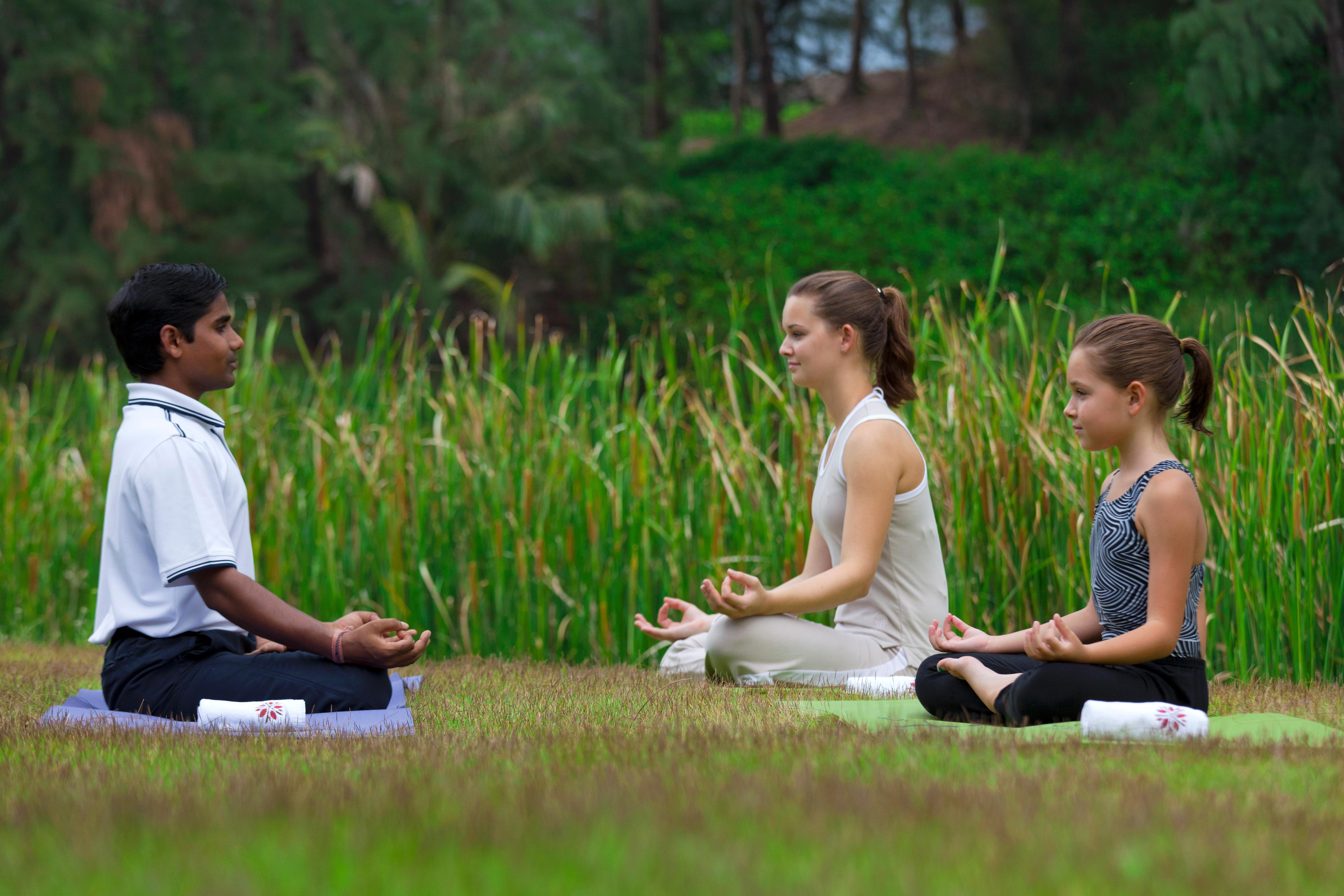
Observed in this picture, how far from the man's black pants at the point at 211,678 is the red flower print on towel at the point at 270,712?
9cm

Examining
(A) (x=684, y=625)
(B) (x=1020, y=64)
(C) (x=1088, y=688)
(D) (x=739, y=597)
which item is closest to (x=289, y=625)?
(D) (x=739, y=597)

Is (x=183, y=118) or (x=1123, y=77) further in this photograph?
(x=1123, y=77)

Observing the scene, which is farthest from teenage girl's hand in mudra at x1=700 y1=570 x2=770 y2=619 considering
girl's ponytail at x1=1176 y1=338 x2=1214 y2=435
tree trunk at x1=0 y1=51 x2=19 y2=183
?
tree trunk at x1=0 y1=51 x2=19 y2=183

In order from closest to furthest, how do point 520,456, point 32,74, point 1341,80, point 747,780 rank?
1. point 747,780
2. point 520,456
3. point 1341,80
4. point 32,74

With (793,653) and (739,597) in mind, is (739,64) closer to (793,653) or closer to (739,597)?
(793,653)

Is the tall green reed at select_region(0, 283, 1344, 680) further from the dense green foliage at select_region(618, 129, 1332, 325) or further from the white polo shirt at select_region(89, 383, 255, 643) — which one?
the dense green foliage at select_region(618, 129, 1332, 325)

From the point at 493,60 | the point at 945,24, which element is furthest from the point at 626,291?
the point at 945,24

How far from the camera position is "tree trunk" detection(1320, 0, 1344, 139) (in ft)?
39.7

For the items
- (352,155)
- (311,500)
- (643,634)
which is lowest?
(643,634)

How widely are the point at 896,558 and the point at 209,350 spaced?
185 cm

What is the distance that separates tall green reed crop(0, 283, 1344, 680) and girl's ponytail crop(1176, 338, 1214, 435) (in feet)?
3.18

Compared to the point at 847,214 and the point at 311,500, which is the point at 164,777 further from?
the point at 847,214

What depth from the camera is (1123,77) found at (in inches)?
697

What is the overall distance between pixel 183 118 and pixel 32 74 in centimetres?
228
